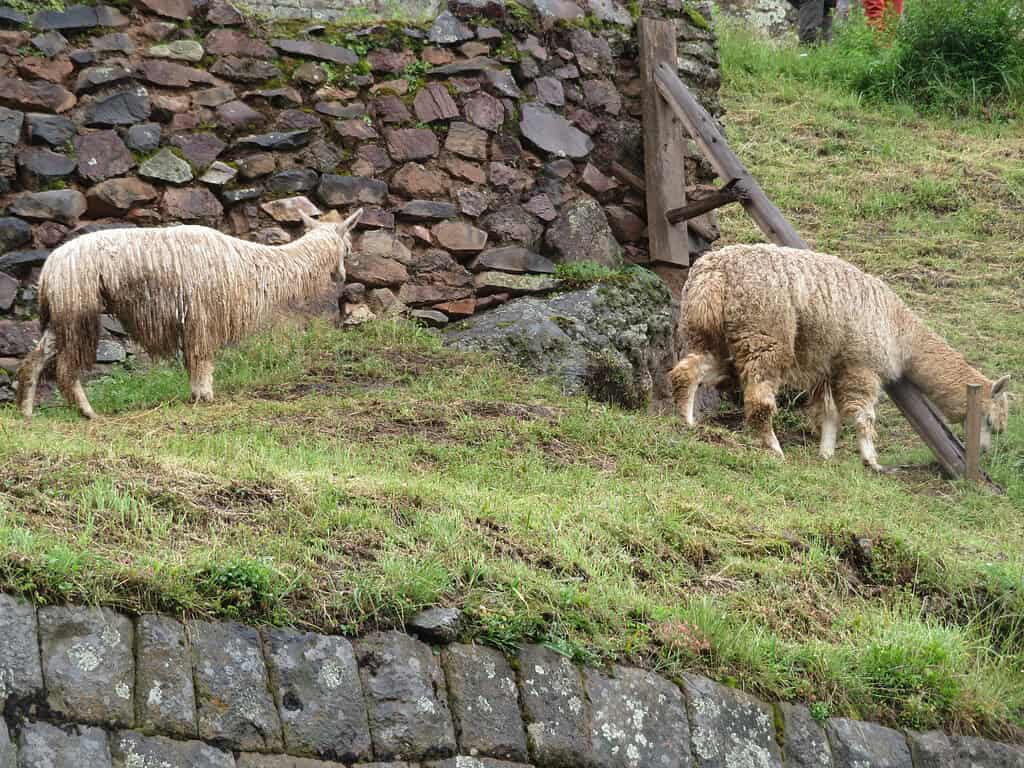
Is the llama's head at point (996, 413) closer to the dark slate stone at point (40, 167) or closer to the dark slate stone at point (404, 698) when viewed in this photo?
the dark slate stone at point (404, 698)

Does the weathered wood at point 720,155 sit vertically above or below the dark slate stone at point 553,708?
above

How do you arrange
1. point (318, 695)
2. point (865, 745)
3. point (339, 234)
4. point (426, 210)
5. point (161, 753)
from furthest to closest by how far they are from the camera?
point (426, 210)
point (339, 234)
point (865, 745)
point (318, 695)
point (161, 753)

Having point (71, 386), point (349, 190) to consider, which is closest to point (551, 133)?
point (349, 190)

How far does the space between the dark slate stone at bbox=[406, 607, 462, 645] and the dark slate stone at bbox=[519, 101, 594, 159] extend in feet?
24.0

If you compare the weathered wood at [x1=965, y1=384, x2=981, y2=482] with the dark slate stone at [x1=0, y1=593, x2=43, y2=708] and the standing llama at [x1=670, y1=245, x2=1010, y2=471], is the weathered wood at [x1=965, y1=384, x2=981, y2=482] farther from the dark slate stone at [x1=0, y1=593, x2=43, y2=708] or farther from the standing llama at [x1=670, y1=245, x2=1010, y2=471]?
the dark slate stone at [x1=0, y1=593, x2=43, y2=708]

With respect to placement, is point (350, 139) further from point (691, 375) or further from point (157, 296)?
point (691, 375)

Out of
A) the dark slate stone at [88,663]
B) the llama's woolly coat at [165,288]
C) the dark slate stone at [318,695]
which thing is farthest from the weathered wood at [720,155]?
the dark slate stone at [88,663]

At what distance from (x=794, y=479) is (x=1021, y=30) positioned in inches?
481

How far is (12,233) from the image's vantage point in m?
9.58

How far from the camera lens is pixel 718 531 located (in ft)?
21.0

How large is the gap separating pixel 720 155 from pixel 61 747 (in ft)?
27.5

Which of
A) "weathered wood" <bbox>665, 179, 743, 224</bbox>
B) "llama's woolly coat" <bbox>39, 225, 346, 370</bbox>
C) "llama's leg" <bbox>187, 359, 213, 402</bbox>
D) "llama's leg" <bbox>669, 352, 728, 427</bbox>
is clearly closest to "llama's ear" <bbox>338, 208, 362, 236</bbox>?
"llama's woolly coat" <bbox>39, 225, 346, 370</bbox>

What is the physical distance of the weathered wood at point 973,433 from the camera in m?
9.55

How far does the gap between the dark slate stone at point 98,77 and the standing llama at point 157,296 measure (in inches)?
83.6
